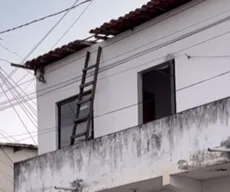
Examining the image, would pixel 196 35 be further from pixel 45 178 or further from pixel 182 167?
pixel 45 178

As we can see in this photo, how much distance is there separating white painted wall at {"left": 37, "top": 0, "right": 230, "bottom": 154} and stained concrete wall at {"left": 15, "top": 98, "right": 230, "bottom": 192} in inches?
50.8

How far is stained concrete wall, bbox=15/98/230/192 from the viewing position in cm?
1188

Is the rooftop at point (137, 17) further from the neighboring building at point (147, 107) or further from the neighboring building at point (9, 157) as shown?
the neighboring building at point (9, 157)

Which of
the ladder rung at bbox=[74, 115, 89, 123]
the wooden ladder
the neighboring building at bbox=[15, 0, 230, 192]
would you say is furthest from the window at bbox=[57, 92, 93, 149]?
the ladder rung at bbox=[74, 115, 89, 123]

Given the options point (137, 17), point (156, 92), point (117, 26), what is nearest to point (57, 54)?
point (117, 26)

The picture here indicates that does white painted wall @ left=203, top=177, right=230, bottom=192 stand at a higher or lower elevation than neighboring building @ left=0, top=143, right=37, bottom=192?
lower

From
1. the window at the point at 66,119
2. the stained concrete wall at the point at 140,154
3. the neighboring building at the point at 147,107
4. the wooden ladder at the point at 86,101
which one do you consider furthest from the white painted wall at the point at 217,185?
the window at the point at 66,119

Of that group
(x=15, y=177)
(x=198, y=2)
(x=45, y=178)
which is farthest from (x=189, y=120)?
(x=15, y=177)

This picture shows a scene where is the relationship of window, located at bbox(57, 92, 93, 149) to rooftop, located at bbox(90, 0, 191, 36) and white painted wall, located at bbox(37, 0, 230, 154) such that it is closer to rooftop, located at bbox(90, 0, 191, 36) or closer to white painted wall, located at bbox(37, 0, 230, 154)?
white painted wall, located at bbox(37, 0, 230, 154)

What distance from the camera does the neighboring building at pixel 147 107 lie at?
12.3m

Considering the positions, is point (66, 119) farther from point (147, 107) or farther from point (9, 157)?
point (9, 157)

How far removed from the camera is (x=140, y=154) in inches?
514

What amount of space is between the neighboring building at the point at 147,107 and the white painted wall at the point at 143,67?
2 centimetres

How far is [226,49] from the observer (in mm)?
13352
